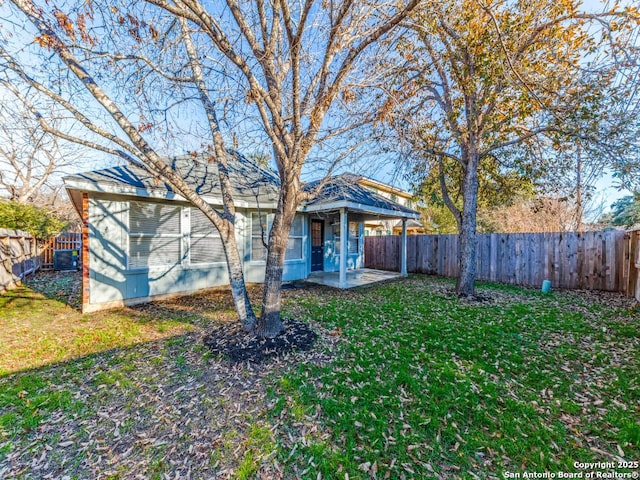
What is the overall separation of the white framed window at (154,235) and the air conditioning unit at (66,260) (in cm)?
927

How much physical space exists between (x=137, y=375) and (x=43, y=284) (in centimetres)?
911

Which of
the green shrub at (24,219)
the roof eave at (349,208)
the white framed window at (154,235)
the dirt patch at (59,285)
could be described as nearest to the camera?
the white framed window at (154,235)

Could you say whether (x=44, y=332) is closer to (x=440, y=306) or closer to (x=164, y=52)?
(x=164, y=52)

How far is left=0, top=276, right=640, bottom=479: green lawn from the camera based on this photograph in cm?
217

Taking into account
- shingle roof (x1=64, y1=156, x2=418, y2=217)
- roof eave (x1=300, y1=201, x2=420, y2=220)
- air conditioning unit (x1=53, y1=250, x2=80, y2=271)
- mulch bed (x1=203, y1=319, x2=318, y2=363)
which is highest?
shingle roof (x1=64, y1=156, x2=418, y2=217)

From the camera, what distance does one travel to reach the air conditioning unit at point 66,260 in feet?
39.7

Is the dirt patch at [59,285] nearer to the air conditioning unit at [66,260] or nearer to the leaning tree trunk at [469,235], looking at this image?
the air conditioning unit at [66,260]

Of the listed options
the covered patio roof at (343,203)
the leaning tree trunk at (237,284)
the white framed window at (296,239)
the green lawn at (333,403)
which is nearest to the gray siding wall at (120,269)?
the green lawn at (333,403)

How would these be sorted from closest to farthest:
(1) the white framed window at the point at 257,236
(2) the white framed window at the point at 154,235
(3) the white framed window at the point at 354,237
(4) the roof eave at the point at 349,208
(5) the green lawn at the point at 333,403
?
(5) the green lawn at the point at 333,403 < (2) the white framed window at the point at 154,235 < (4) the roof eave at the point at 349,208 < (1) the white framed window at the point at 257,236 < (3) the white framed window at the point at 354,237

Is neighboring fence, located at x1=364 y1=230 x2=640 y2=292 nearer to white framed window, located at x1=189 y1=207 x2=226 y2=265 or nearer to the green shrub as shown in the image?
white framed window, located at x1=189 y1=207 x2=226 y2=265

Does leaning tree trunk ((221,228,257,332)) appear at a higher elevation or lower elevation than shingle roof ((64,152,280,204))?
lower

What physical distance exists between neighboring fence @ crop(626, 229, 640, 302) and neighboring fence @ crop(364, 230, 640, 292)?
0.06 m

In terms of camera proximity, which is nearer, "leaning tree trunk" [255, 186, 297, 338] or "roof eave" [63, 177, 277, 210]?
"leaning tree trunk" [255, 186, 297, 338]

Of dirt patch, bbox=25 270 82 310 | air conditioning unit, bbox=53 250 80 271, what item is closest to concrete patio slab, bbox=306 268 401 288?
dirt patch, bbox=25 270 82 310
